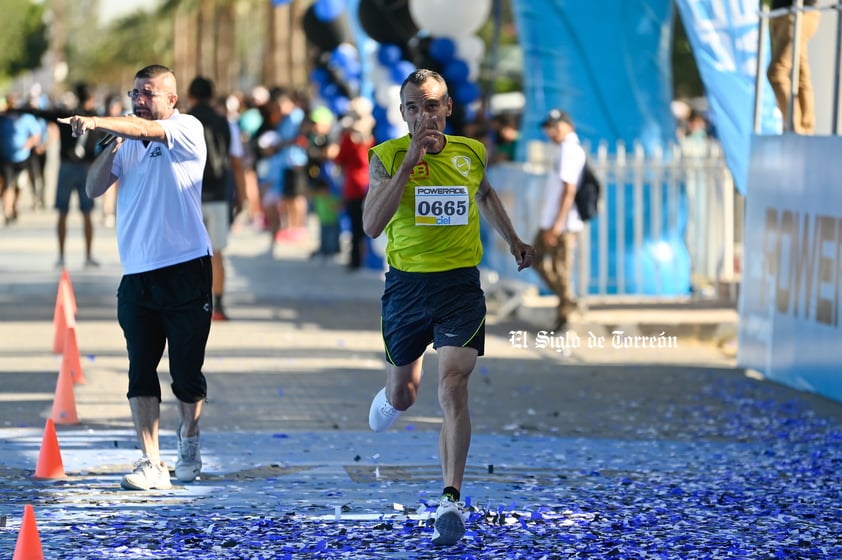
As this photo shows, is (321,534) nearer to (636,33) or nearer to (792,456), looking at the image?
(792,456)

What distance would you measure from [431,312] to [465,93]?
1212 centimetres

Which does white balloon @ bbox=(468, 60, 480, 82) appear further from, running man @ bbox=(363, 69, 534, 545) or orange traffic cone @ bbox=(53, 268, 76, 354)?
running man @ bbox=(363, 69, 534, 545)

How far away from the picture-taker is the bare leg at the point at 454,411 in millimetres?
6500

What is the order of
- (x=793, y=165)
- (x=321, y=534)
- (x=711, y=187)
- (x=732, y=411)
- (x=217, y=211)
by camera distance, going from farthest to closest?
1. (x=711, y=187)
2. (x=217, y=211)
3. (x=793, y=165)
4. (x=732, y=411)
5. (x=321, y=534)

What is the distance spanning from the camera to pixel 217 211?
13758mm

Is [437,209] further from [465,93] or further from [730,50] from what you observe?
[465,93]

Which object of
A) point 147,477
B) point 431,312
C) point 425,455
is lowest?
point 425,455

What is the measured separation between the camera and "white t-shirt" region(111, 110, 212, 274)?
7.46m

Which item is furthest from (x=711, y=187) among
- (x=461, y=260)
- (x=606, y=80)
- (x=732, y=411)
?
(x=461, y=260)

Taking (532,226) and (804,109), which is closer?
(804,109)

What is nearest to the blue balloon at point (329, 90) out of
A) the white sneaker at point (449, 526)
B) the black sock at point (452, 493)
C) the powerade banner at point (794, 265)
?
the powerade banner at point (794, 265)

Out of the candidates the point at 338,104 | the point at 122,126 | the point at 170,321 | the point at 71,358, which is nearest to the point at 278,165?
the point at 338,104

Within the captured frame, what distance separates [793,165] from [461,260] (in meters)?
5.44

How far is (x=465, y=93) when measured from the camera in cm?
1861
